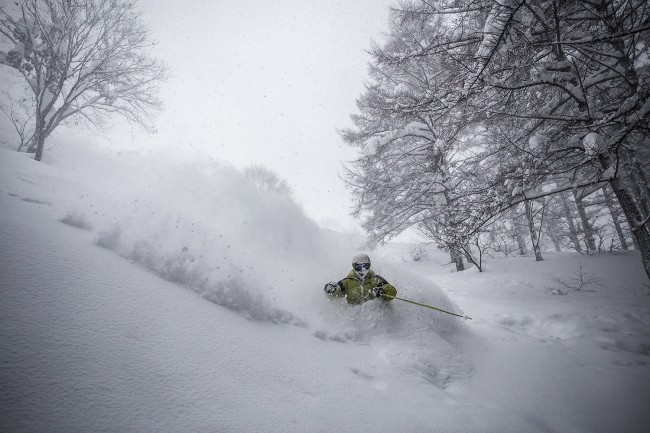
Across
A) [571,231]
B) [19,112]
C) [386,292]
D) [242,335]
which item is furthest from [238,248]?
[571,231]

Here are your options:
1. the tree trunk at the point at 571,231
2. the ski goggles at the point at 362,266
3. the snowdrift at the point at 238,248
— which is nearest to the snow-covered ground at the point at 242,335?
the snowdrift at the point at 238,248

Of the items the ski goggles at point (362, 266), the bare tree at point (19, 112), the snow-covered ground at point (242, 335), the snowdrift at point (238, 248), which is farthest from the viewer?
the bare tree at point (19, 112)

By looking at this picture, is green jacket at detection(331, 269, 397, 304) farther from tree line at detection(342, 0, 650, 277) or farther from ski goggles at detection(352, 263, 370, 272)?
tree line at detection(342, 0, 650, 277)

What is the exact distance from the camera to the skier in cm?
425

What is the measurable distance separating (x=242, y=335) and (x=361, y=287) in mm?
2365

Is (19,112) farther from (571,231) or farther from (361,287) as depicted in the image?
(571,231)

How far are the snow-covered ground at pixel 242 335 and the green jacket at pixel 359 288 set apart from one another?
8.1 inches

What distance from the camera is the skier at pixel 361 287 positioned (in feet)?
13.9

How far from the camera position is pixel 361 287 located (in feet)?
14.4

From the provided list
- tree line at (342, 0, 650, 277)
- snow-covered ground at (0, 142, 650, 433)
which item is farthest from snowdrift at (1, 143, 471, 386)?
tree line at (342, 0, 650, 277)

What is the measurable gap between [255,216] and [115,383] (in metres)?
4.40

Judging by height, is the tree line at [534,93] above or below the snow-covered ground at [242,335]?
above

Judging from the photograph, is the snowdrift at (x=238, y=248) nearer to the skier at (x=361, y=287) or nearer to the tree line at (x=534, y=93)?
the skier at (x=361, y=287)

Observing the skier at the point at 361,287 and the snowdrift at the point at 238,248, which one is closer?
the snowdrift at the point at 238,248
